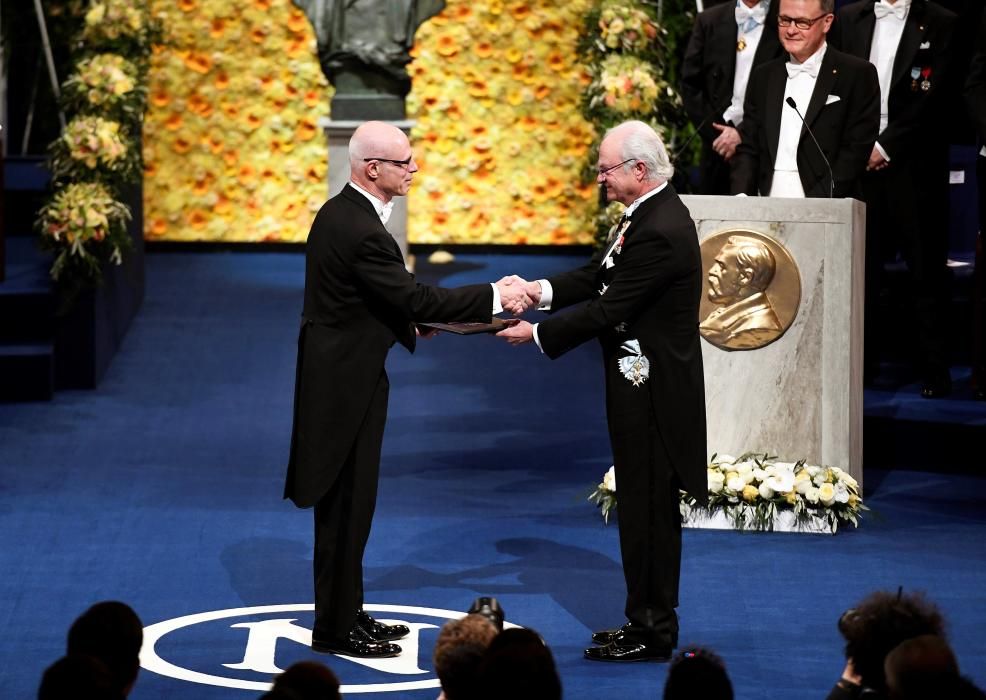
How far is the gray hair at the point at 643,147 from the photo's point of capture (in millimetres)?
5285

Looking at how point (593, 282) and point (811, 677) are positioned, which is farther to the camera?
point (593, 282)

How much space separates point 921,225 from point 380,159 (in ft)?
11.7

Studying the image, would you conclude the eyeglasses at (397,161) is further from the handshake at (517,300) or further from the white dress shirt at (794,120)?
the white dress shirt at (794,120)

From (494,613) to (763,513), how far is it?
2.90 m

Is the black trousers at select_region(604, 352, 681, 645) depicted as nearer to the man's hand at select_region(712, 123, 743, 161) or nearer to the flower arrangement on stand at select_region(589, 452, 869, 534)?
the flower arrangement on stand at select_region(589, 452, 869, 534)

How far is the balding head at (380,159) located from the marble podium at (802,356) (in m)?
1.92

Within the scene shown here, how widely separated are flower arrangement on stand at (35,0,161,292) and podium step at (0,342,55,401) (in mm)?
389

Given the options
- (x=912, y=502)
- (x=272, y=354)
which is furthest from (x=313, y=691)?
(x=272, y=354)

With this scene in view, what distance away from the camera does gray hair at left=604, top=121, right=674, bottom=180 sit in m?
5.29

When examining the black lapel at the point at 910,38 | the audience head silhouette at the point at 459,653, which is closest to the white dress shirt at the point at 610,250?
the audience head silhouette at the point at 459,653

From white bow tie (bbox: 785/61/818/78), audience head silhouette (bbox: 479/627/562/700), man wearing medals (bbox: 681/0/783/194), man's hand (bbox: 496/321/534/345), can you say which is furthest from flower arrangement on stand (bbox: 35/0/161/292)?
audience head silhouette (bbox: 479/627/562/700)

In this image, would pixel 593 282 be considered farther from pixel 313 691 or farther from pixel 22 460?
pixel 22 460

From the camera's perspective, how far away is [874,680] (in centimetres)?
353

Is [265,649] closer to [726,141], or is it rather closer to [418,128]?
[726,141]
